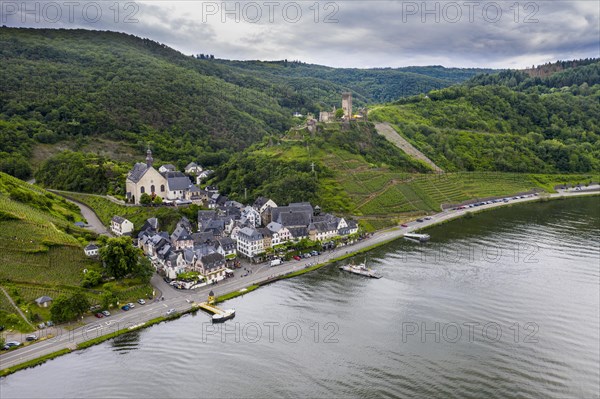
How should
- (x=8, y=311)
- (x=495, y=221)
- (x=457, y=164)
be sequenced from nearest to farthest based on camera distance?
(x=8, y=311), (x=495, y=221), (x=457, y=164)

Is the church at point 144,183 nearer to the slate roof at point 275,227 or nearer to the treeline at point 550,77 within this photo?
the slate roof at point 275,227

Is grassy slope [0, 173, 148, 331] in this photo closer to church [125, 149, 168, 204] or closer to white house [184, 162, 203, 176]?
church [125, 149, 168, 204]

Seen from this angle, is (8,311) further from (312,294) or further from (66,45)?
(66,45)

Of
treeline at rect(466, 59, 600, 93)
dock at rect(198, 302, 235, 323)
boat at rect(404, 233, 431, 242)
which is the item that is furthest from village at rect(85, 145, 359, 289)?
treeline at rect(466, 59, 600, 93)

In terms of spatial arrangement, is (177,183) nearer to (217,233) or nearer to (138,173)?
(138,173)

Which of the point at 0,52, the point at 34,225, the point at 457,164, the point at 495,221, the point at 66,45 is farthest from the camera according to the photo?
the point at 66,45

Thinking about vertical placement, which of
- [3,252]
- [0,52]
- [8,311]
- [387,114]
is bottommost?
[8,311]

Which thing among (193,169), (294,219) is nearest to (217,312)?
(294,219)

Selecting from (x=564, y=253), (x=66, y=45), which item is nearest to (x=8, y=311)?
(x=564, y=253)

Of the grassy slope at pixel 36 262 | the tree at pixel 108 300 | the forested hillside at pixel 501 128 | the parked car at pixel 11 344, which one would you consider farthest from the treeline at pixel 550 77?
the parked car at pixel 11 344
